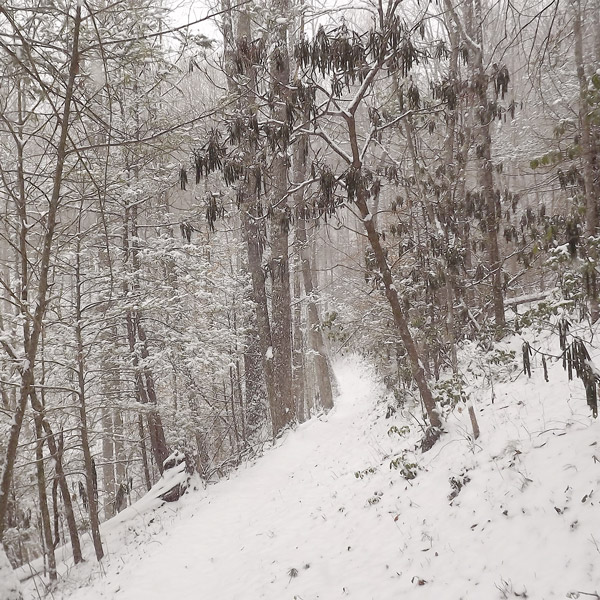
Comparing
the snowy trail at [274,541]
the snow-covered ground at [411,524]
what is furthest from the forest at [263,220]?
the snowy trail at [274,541]

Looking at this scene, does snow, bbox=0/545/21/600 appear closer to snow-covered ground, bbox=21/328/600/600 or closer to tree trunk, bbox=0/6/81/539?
tree trunk, bbox=0/6/81/539

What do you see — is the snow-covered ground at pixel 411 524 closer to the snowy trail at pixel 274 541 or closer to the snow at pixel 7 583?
the snowy trail at pixel 274 541

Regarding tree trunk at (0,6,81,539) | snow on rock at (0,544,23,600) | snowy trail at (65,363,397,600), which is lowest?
snowy trail at (65,363,397,600)

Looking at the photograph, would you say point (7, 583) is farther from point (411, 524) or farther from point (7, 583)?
point (411, 524)

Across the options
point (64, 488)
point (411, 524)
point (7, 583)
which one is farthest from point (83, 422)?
point (411, 524)

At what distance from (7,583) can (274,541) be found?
3.37 meters

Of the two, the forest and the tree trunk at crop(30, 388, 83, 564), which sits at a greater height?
the forest

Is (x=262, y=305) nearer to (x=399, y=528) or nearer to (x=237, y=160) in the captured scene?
(x=237, y=160)

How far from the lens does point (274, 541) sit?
21.1 ft

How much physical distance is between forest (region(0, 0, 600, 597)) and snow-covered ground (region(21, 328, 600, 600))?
56 centimetres

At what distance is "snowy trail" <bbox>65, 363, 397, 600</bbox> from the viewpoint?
16.8 ft

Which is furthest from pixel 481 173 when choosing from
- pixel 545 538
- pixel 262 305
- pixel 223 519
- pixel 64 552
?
pixel 64 552

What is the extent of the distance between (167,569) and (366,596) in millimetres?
3788

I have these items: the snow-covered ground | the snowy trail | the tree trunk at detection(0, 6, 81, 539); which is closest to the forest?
the tree trunk at detection(0, 6, 81, 539)
